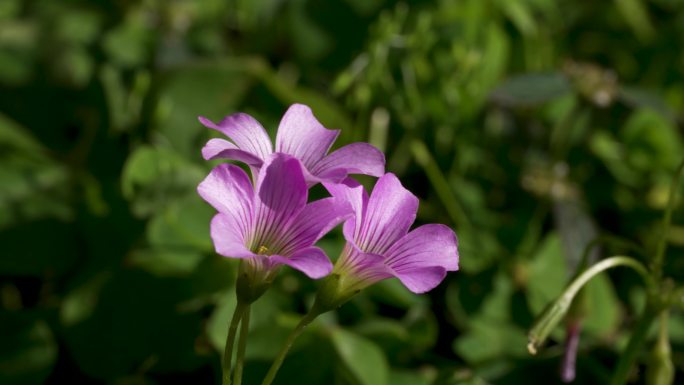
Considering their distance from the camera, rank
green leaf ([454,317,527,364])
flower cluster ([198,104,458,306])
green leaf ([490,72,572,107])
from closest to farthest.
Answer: flower cluster ([198,104,458,306]) < green leaf ([454,317,527,364]) < green leaf ([490,72,572,107])

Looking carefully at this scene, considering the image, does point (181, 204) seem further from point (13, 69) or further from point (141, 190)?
point (13, 69)

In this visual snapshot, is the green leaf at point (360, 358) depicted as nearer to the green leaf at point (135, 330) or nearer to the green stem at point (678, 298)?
the green leaf at point (135, 330)

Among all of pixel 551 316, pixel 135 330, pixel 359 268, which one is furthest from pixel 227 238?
pixel 135 330

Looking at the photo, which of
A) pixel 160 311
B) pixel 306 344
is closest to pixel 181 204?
pixel 160 311

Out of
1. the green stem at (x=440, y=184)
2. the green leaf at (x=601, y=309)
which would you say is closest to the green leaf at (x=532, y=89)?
the green stem at (x=440, y=184)

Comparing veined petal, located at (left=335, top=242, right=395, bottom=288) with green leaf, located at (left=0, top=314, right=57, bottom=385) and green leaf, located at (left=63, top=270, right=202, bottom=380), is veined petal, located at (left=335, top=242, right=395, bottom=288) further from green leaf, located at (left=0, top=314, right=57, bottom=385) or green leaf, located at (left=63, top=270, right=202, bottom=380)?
green leaf, located at (left=0, top=314, right=57, bottom=385)

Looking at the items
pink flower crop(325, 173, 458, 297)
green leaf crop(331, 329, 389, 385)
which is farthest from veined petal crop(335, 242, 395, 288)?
green leaf crop(331, 329, 389, 385)
